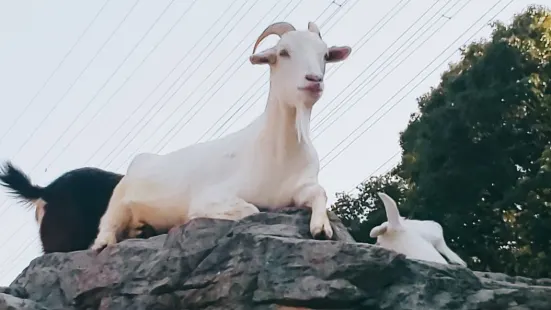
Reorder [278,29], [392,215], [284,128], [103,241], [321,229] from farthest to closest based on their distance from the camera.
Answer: [392,215]
[278,29]
[103,241]
[284,128]
[321,229]

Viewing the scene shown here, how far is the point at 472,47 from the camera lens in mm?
16297

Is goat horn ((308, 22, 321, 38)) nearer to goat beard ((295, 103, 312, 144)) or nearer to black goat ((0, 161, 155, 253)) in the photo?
goat beard ((295, 103, 312, 144))

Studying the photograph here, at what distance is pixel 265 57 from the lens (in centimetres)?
600

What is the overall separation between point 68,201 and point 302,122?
2.10 metres

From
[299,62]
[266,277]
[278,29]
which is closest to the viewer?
[266,277]

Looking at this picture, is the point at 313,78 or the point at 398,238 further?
the point at 398,238

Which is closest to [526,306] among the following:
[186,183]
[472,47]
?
[186,183]

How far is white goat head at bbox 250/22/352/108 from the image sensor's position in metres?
5.70

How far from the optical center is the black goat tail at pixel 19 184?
285 inches

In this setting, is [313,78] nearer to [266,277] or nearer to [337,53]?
[337,53]

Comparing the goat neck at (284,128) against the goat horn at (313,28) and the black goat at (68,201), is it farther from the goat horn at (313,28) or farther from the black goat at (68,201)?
the black goat at (68,201)

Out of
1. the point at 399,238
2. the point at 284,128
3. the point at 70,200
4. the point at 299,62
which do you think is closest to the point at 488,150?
the point at 399,238

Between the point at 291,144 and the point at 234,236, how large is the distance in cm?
82

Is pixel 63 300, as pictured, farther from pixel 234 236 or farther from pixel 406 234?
pixel 406 234
